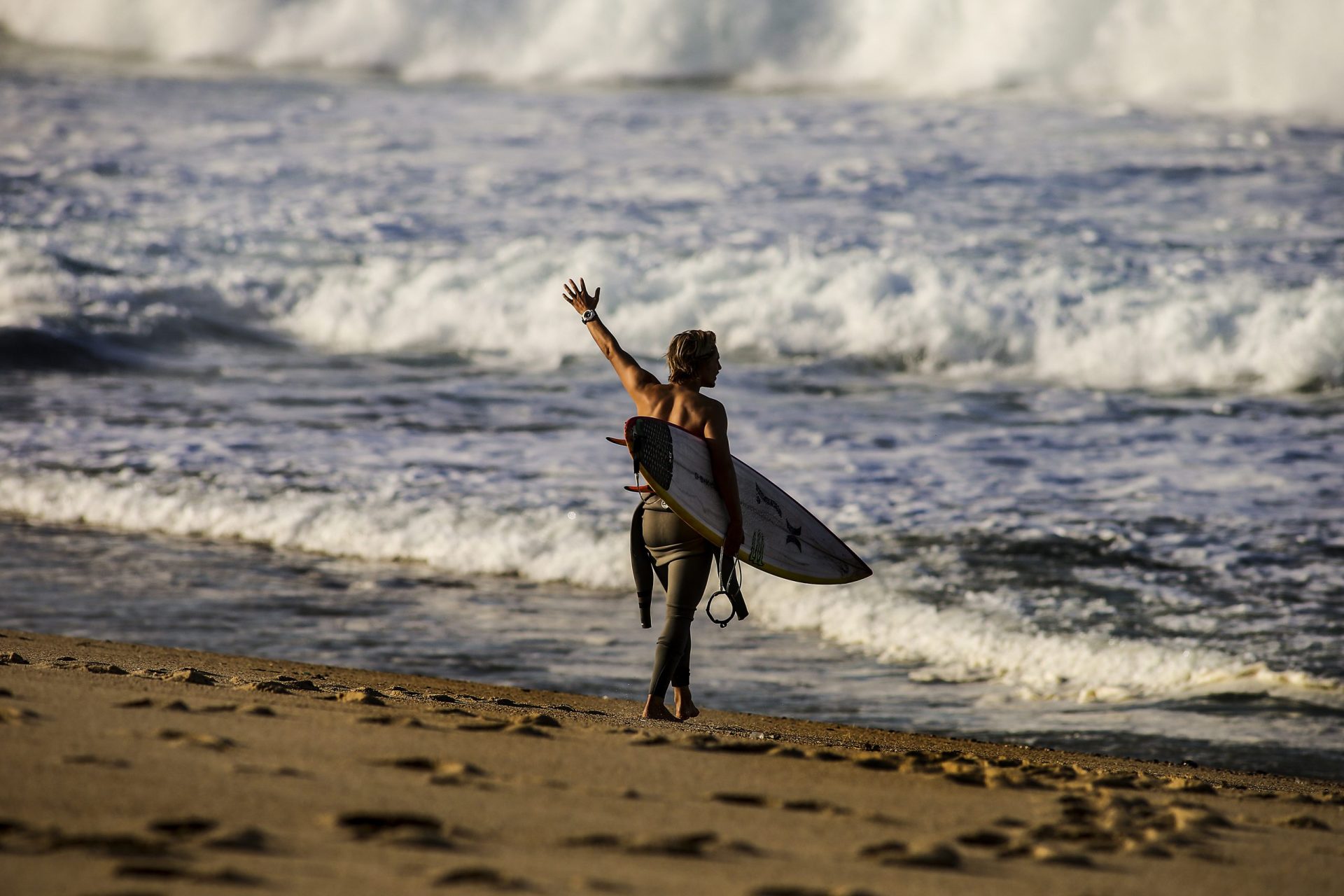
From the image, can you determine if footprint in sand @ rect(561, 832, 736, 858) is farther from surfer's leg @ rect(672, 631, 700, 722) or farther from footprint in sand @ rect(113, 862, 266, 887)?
surfer's leg @ rect(672, 631, 700, 722)

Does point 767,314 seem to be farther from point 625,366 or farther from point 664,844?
point 664,844

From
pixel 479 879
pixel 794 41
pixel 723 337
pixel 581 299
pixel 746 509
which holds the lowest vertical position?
pixel 479 879

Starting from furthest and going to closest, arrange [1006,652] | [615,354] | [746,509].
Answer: [1006,652] → [746,509] → [615,354]

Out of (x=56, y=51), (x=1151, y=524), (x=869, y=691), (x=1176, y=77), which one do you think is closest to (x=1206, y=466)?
(x=1151, y=524)

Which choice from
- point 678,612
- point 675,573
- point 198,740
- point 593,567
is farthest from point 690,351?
point 593,567

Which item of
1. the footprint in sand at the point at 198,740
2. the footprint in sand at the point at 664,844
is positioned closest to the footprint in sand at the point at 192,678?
the footprint in sand at the point at 198,740

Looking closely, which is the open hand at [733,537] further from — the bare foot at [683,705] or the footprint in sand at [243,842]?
the footprint in sand at [243,842]

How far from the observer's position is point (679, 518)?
4.56 metres

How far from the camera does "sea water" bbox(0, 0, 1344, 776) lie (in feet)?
21.6

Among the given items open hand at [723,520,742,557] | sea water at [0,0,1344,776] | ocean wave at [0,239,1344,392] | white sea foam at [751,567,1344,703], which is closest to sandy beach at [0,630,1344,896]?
open hand at [723,520,742,557]

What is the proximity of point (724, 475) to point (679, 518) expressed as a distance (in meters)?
0.22

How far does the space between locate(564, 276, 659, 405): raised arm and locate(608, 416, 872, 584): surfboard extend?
6.7 inches

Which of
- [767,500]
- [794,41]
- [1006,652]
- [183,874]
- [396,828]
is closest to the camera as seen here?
[183,874]

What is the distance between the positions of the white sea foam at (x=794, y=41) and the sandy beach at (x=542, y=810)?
20158mm
